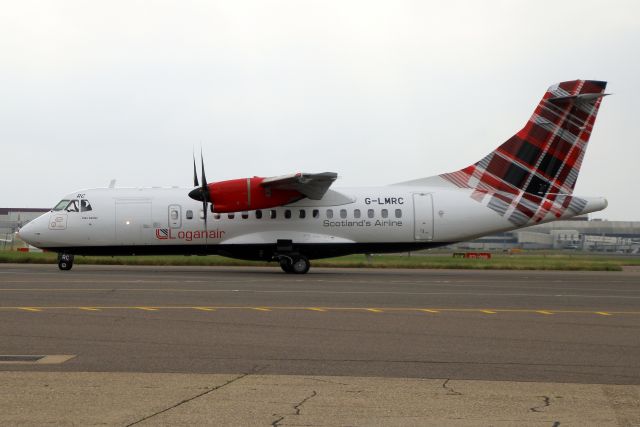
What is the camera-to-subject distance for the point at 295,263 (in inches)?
1255

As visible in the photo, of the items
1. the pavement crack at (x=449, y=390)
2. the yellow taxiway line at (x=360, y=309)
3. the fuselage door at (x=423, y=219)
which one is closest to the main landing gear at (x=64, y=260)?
the fuselage door at (x=423, y=219)

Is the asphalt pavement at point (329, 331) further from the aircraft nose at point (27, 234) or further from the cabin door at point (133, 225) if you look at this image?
the aircraft nose at point (27, 234)

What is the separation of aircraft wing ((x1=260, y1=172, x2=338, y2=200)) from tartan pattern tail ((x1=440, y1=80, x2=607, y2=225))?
6.37m

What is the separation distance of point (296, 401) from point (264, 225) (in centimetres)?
2408

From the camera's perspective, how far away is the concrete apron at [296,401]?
709 centimetres

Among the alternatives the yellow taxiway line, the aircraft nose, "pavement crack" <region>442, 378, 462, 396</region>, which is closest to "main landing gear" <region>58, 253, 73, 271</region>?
the aircraft nose

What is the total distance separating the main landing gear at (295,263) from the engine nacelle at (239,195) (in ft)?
7.88

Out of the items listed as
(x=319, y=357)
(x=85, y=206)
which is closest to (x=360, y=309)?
(x=319, y=357)

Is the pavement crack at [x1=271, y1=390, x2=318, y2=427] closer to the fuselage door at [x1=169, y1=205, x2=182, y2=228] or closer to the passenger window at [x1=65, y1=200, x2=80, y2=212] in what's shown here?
the fuselage door at [x1=169, y1=205, x2=182, y2=228]

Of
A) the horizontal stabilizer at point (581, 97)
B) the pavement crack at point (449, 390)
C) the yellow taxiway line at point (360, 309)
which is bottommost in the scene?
the pavement crack at point (449, 390)

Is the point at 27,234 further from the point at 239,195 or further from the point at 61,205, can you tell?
the point at 239,195

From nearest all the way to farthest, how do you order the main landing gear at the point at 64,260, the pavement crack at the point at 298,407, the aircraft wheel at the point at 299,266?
the pavement crack at the point at 298,407
the aircraft wheel at the point at 299,266
the main landing gear at the point at 64,260

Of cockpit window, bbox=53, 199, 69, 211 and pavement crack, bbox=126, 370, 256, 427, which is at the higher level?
cockpit window, bbox=53, 199, 69, 211

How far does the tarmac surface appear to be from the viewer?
750 cm
